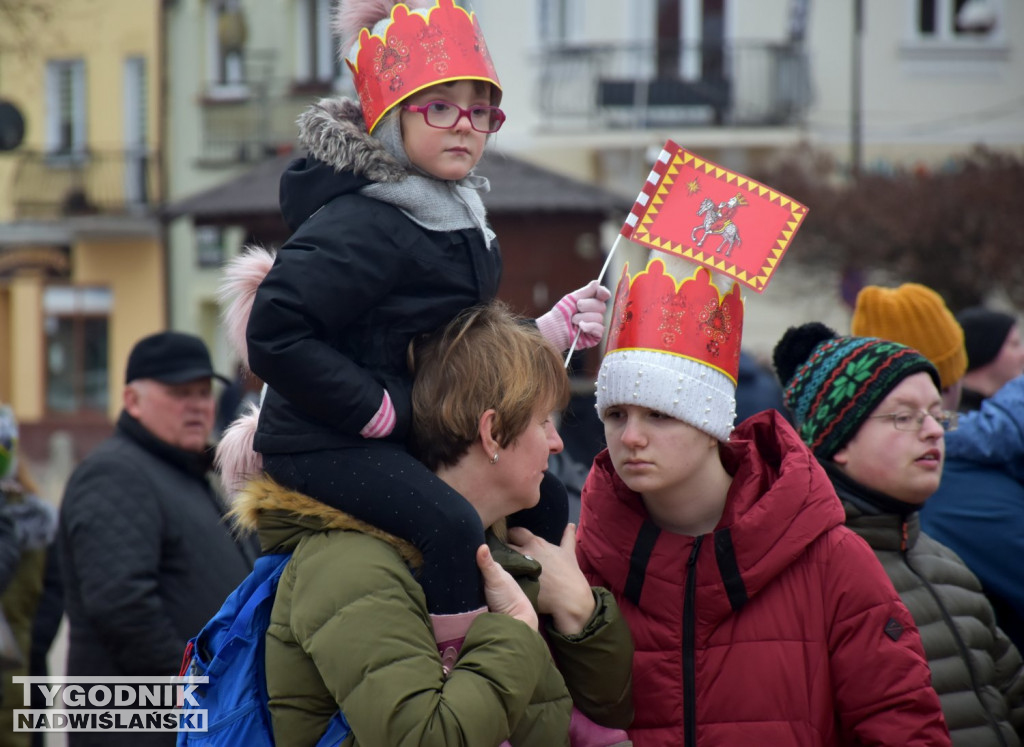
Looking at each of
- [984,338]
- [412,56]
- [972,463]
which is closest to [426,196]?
[412,56]

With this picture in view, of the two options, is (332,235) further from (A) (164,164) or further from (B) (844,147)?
(A) (164,164)

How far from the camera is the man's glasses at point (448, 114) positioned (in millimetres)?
2783

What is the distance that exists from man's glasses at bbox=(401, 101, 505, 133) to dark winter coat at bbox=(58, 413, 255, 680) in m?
2.13

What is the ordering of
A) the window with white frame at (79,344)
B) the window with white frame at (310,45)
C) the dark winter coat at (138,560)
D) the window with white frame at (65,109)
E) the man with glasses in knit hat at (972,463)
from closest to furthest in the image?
the man with glasses in knit hat at (972,463) < the dark winter coat at (138,560) < the window with white frame at (310,45) < the window with white frame at (79,344) < the window with white frame at (65,109)

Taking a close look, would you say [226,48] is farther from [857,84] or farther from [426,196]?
[426,196]

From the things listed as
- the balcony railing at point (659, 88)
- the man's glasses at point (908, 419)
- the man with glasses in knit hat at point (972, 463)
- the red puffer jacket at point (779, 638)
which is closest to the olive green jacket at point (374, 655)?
the red puffer jacket at point (779, 638)

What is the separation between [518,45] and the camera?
69.5 feet

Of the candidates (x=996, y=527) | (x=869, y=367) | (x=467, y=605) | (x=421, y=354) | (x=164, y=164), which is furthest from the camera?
(x=164, y=164)

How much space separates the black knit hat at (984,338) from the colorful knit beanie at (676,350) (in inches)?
95.7

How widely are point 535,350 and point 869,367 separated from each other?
3.75ft

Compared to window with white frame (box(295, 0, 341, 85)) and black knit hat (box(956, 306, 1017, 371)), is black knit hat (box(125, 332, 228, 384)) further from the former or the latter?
window with white frame (box(295, 0, 341, 85))

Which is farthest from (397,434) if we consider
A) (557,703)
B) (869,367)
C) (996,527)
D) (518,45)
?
(518,45)

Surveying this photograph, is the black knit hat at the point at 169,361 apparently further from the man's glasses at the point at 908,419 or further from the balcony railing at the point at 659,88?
the balcony railing at the point at 659,88

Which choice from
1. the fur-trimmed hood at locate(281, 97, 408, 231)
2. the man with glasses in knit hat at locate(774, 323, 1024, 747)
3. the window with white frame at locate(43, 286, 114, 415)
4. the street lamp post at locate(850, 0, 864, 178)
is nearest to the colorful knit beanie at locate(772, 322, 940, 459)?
the man with glasses in knit hat at locate(774, 323, 1024, 747)
